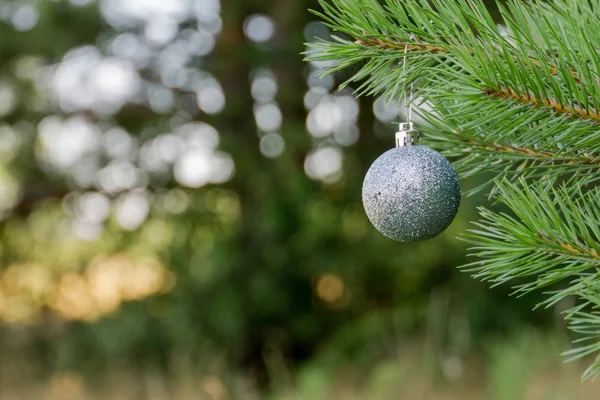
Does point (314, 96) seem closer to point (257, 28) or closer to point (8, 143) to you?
point (257, 28)

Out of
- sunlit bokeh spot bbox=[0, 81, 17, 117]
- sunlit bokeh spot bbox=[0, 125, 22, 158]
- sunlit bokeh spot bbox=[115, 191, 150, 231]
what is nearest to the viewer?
sunlit bokeh spot bbox=[115, 191, 150, 231]

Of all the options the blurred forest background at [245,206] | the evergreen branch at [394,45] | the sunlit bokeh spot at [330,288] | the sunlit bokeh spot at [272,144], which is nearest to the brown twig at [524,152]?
the evergreen branch at [394,45]

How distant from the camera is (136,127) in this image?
9.77 feet

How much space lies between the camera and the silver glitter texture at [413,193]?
0.59 metres

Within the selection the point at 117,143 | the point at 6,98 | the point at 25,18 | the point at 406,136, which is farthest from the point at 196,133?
the point at 406,136

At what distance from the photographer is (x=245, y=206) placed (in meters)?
2.75

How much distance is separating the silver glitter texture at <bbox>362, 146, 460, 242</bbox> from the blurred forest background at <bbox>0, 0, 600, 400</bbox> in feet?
5.22

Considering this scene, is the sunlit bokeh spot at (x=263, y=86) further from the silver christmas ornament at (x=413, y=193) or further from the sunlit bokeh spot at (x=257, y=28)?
the silver christmas ornament at (x=413, y=193)

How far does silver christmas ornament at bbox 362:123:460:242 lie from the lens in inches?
23.2

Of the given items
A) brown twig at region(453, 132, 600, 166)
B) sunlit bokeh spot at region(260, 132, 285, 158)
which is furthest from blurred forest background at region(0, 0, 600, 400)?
brown twig at region(453, 132, 600, 166)

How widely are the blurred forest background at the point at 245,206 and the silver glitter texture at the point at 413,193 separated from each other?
1.59 meters

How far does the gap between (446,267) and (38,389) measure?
9.05ft

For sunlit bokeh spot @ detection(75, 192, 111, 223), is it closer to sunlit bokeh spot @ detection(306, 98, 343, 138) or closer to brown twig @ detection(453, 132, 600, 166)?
sunlit bokeh spot @ detection(306, 98, 343, 138)

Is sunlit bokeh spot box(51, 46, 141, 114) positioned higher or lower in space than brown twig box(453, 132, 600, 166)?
higher
